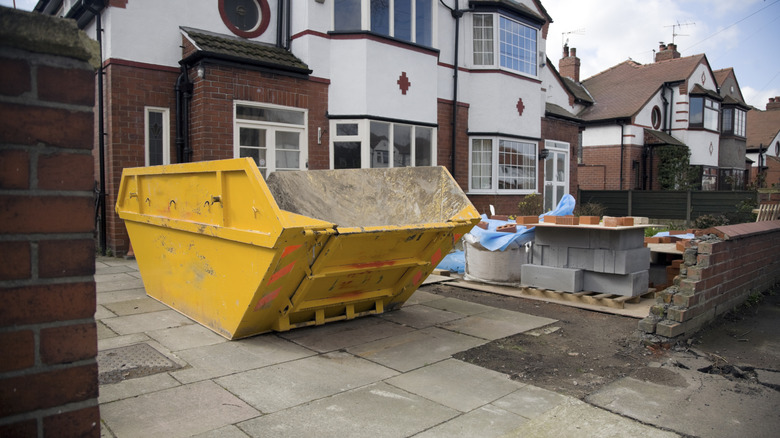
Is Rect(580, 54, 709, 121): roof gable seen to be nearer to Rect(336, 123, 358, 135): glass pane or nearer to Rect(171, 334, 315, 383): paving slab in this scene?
Rect(336, 123, 358, 135): glass pane

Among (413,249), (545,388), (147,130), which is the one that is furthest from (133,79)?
(545,388)

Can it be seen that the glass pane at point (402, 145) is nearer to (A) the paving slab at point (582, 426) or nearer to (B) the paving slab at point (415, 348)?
(B) the paving slab at point (415, 348)

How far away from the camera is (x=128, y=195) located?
261 inches

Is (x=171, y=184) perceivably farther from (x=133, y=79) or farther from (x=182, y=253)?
(x=133, y=79)

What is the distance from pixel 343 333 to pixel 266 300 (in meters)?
0.97

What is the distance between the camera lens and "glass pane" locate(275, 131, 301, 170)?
414 inches

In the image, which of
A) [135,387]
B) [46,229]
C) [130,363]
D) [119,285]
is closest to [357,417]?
[135,387]

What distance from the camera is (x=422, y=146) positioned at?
13.0 meters

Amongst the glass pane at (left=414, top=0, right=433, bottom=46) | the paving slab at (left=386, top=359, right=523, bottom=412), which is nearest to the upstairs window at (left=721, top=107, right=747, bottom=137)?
the glass pane at (left=414, top=0, right=433, bottom=46)

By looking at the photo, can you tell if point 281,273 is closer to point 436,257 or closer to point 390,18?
point 436,257

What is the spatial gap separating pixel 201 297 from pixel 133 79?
5818 mm

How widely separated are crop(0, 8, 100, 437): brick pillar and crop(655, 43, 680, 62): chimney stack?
35.8 m

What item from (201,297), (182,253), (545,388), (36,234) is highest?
(36,234)

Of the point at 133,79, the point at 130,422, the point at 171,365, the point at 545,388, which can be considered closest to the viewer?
the point at 130,422
